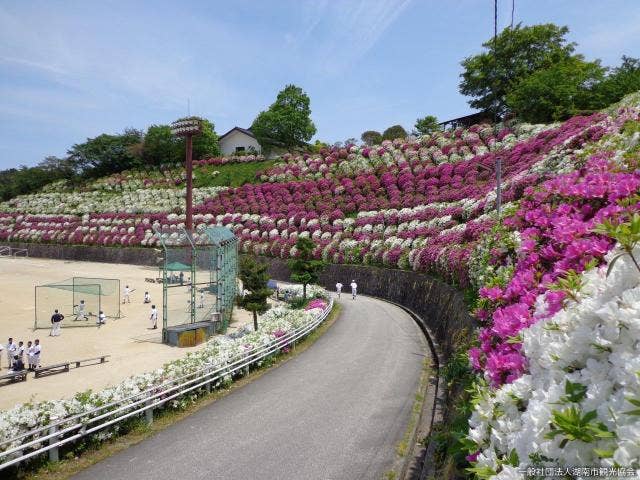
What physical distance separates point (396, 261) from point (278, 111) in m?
53.4

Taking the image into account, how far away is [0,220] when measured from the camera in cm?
7806

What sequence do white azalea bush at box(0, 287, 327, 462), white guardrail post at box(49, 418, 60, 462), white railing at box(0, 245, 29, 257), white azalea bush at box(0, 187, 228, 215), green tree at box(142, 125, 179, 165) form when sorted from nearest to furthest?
white guardrail post at box(49, 418, 60, 462) < white azalea bush at box(0, 287, 327, 462) < white azalea bush at box(0, 187, 228, 215) < white railing at box(0, 245, 29, 257) < green tree at box(142, 125, 179, 165)

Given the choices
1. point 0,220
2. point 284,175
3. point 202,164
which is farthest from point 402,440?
point 0,220

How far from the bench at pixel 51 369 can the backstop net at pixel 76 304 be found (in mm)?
11651

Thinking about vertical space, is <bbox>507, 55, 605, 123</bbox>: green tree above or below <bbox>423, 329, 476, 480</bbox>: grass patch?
above

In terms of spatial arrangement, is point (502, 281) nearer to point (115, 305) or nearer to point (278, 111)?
point (115, 305)

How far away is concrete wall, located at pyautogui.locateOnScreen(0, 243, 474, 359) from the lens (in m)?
17.0

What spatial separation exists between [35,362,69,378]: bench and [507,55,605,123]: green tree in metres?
42.7

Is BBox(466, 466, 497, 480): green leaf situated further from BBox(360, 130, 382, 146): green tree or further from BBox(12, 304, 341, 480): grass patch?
BBox(360, 130, 382, 146): green tree

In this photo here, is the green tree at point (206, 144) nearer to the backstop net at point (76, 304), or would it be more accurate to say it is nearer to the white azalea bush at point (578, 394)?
the backstop net at point (76, 304)

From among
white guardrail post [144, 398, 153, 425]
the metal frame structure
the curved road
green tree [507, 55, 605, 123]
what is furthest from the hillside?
the metal frame structure

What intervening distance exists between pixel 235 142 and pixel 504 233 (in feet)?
286

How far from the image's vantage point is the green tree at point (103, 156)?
3504 inches

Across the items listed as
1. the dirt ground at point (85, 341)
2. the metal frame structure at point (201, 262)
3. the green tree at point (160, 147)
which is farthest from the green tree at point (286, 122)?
the metal frame structure at point (201, 262)
